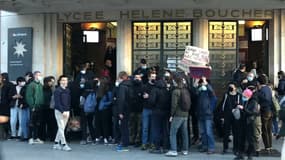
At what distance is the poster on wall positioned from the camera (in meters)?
18.9

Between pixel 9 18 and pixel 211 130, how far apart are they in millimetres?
9261

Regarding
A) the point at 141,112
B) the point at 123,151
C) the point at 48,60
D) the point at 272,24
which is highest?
the point at 272,24

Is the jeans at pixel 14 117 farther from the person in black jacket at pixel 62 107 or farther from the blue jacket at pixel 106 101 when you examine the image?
the blue jacket at pixel 106 101

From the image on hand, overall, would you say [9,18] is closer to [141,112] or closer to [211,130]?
[141,112]

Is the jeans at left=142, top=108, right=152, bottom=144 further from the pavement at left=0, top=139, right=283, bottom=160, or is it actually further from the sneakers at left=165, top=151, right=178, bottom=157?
the sneakers at left=165, top=151, right=178, bottom=157

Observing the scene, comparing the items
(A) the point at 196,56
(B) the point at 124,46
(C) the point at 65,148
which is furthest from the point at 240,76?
(C) the point at 65,148

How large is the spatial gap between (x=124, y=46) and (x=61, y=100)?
15.9 ft

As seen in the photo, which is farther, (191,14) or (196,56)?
(191,14)

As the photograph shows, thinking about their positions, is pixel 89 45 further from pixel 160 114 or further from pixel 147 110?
pixel 160 114

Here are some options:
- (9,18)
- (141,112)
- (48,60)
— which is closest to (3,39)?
(9,18)

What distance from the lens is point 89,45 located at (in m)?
22.0

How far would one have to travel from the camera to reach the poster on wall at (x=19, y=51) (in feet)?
62.1

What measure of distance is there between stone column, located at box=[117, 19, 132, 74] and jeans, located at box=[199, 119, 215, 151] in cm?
516

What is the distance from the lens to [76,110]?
15789mm
